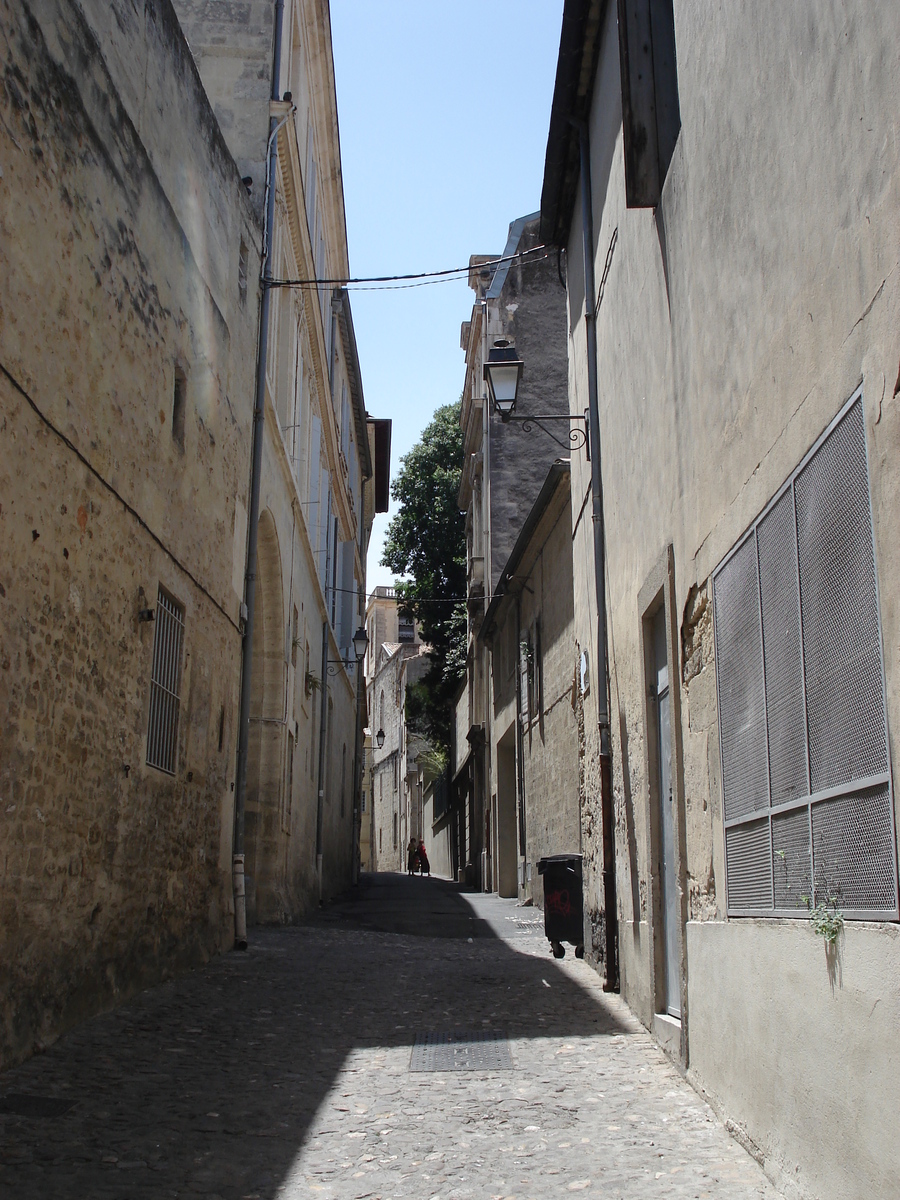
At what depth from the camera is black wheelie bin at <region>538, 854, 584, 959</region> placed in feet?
30.7

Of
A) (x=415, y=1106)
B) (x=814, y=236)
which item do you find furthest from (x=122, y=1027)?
(x=814, y=236)

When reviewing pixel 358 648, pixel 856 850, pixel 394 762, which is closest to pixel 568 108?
pixel 856 850

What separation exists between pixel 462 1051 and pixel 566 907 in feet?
12.5

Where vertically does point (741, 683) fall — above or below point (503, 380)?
below

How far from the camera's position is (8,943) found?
16.3ft

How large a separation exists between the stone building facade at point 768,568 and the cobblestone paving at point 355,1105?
0.29 metres

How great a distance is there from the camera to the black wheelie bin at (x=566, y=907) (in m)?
9.35

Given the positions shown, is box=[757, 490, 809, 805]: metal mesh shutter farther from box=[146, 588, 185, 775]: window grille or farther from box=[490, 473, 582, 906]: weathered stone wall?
box=[490, 473, 582, 906]: weathered stone wall

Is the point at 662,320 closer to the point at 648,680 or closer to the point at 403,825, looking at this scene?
the point at 648,680

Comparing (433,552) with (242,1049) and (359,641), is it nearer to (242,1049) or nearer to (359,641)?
(359,641)

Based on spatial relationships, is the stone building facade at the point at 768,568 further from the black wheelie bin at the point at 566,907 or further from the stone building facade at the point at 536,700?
the stone building facade at the point at 536,700

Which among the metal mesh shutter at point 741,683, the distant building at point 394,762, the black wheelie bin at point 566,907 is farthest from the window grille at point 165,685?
the distant building at point 394,762

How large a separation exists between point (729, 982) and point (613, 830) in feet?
11.3

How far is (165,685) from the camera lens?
800cm
